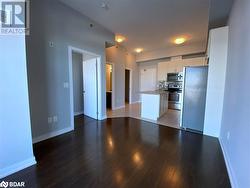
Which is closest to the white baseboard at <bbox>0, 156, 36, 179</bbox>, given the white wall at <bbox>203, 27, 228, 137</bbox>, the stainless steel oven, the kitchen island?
the kitchen island

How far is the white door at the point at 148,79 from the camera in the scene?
7368 millimetres

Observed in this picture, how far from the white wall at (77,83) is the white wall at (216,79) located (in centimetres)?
423

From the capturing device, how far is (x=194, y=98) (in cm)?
327

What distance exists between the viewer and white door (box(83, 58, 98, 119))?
4141 millimetres

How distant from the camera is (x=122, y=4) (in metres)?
2.84

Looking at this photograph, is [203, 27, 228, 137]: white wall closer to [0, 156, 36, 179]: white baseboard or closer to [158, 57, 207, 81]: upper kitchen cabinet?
[158, 57, 207, 81]: upper kitchen cabinet

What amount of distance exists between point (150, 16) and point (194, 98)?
248 cm

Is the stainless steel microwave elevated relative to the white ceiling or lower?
lower

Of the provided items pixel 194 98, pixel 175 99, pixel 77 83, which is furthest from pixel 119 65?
pixel 194 98

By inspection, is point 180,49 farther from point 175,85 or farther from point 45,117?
point 45,117

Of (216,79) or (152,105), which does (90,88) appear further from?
(216,79)

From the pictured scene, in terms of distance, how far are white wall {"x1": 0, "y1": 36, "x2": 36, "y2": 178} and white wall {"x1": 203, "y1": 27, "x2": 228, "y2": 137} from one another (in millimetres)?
3584

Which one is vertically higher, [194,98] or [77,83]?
[77,83]

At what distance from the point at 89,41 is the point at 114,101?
2.99 meters
